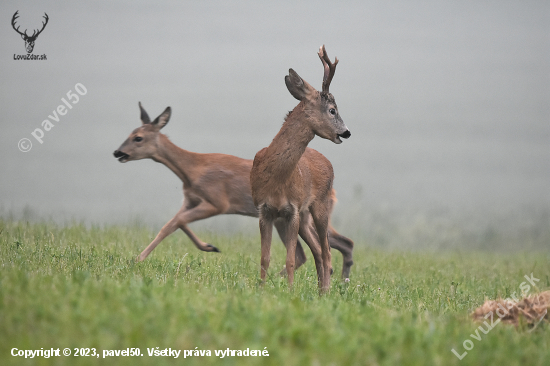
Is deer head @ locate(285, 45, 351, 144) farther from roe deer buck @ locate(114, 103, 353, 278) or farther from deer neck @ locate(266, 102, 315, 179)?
roe deer buck @ locate(114, 103, 353, 278)

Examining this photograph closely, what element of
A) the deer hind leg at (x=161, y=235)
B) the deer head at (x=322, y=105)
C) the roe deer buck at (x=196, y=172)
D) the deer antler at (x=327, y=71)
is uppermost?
the deer antler at (x=327, y=71)

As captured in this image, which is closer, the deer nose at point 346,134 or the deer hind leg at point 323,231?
the deer nose at point 346,134

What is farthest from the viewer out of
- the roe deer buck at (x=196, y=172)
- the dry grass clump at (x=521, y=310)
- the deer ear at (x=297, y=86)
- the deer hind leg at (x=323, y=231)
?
the roe deer buck at (x=196, y=172)

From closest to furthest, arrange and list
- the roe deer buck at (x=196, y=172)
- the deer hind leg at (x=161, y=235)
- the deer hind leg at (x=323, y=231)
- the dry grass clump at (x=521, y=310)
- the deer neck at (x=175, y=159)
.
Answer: the dry grass clump at (x=521, y=310) < the deer hind leg at (x=323, y=231) < the deer hind leg at (x=161, y=235) < the roe deer buck at (x=196, y=172) < the deer neck at (x=175, y=159)

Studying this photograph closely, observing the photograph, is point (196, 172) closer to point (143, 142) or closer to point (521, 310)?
point (143, 142)

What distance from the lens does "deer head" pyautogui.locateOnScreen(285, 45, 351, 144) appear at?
287 inches

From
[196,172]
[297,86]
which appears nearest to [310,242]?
[297,86]

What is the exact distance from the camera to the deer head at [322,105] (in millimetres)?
7285

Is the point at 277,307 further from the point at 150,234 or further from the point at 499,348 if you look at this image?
the point at 150,234

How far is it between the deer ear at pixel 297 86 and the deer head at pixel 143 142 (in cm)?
399

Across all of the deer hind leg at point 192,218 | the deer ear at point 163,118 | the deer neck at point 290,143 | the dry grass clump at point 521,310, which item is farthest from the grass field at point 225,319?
the deer ear at point 163,118

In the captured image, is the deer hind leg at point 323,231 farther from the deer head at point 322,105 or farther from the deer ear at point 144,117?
the deer ear at point 144,117

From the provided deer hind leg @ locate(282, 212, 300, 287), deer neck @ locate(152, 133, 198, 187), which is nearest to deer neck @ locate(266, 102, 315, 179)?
deer hind leg @ locate(282, 212, 300, 287)

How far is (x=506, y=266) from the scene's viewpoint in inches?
513
